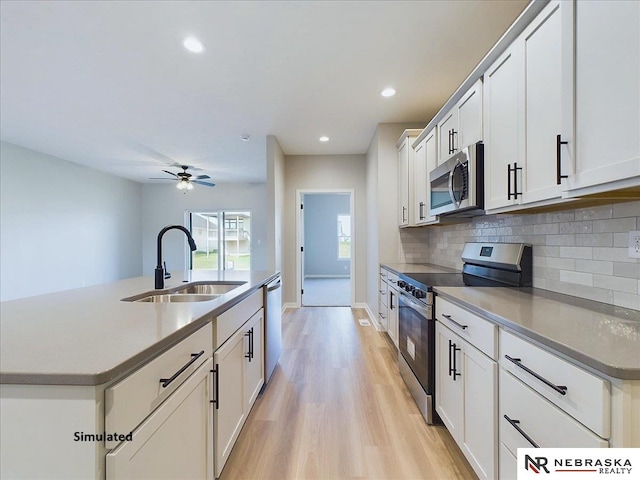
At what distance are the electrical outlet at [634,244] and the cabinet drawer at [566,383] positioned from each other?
0.64 m

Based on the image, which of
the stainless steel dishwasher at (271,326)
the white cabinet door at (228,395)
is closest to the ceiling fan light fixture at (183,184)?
the stainless steel dishwasher at (271,326)

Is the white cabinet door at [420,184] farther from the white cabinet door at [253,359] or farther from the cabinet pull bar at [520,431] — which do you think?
the cabinet pull bar at [520,431]

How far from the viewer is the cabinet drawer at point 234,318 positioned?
1.36 meters

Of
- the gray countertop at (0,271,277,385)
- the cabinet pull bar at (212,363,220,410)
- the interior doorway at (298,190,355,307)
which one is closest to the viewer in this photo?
the gray countertop at (0,271,277,385)

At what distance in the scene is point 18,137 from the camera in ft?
13.8

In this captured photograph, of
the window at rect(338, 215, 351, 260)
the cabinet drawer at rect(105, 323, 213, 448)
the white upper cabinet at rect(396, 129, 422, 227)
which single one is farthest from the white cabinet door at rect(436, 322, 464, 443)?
the window at rect(338, 215, 351, 260)

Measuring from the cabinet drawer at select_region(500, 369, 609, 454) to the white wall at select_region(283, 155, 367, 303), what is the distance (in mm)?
3959

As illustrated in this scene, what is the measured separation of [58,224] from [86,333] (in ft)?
19.6

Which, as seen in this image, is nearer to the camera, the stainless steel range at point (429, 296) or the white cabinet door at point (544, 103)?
the white cabinet door at point (544, 103)

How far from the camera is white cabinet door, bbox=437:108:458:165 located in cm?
236

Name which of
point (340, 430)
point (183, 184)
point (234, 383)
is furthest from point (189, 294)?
point (183, 184)

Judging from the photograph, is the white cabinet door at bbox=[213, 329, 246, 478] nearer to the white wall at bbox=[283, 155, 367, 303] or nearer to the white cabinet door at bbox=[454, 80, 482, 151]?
the white cabinet door at bbox=[454, 80, 482, 151]

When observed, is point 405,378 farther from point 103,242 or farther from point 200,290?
point 103,242

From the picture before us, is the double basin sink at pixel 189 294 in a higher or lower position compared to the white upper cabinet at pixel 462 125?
lower
